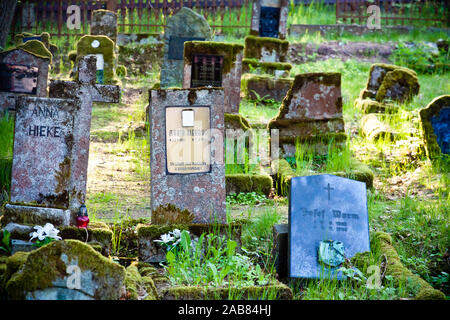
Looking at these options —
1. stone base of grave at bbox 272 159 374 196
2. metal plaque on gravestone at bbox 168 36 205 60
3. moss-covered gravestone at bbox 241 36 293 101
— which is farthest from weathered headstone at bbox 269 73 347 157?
metal plaque on gravestone at bbox 168 36 205 60

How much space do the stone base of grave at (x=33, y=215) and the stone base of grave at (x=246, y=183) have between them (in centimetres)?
239

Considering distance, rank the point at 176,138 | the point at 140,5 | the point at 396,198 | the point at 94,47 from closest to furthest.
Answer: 1. the point at 176,138
2. the point at 396,198
3. the point at 94,47
4. the point at 140,5

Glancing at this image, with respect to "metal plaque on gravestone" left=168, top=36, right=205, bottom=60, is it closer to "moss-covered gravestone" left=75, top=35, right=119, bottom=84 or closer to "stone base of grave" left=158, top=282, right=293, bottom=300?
"moss-covered gravestone" left=75, top=35, right=119, bottom=84

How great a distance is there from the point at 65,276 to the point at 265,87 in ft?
27.0

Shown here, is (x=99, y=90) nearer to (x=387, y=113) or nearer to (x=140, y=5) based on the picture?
(x=387, y=113)

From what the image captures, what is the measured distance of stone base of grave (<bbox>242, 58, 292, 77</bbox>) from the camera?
38.4 ft

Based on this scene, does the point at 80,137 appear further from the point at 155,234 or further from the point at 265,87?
the point at 265,87

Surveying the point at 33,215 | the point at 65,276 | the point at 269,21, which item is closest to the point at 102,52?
the point at 269,21

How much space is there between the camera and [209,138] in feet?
14.9

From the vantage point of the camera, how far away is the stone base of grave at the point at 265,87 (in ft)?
35.4

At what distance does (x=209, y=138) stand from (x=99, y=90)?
4.15ft

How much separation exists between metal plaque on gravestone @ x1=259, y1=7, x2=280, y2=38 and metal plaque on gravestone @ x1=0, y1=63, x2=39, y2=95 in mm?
6889

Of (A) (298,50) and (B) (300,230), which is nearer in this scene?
(B) (300,230)
